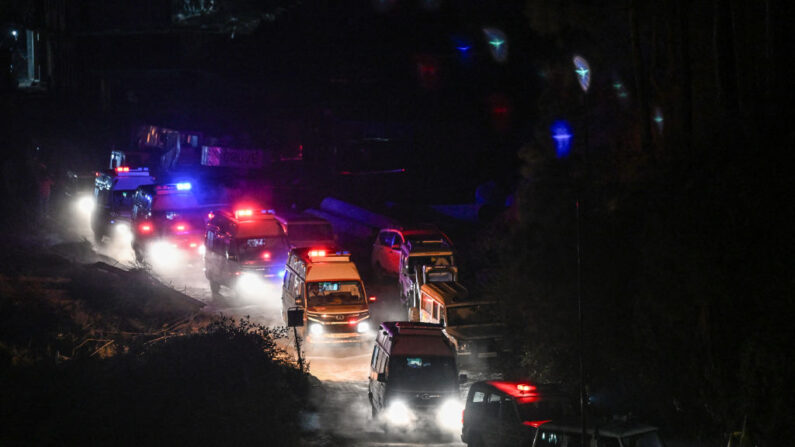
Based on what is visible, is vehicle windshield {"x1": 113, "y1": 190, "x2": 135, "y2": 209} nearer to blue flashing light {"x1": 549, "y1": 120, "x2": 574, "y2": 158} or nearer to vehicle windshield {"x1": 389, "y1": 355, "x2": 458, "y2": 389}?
blue flashing light {"x1": 549, "y1": 120, "x2": 574, "y2": 158}

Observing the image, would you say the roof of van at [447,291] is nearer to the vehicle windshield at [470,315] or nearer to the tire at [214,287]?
the vehicle windshield at [470,315]

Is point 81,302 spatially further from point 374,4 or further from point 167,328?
point 374,4

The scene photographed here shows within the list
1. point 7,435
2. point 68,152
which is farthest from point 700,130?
point 68,152

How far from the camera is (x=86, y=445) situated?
11.9 metres

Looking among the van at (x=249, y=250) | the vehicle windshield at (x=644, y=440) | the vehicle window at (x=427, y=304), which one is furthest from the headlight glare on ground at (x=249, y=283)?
the vehicle windshield at (x=644, y=440)

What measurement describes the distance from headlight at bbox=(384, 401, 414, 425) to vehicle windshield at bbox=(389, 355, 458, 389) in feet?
1.50

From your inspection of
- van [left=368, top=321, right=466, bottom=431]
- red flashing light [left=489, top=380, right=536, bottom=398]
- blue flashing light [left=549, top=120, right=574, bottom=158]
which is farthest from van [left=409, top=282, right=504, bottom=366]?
blue flashing light [left=549, top=120, right=574, bottom=158]

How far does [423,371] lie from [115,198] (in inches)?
781

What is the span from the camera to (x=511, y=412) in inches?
521

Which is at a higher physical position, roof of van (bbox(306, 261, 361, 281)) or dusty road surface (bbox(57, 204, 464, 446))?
roof of van (bbox(306, 261, 361, 281))

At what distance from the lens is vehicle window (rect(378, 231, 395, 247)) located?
25.4 meters

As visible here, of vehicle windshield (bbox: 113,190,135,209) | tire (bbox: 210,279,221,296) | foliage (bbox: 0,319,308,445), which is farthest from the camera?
vehicle windshield (bbox: 113,190,135,209)

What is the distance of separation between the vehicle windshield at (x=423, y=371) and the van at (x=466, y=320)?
298 cm

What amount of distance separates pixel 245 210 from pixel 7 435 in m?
13.6
